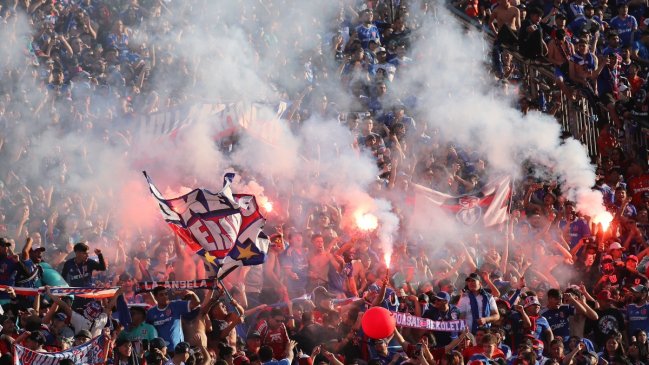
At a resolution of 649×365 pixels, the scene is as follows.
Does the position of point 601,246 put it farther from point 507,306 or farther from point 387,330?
point 387,330

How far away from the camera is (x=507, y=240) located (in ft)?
40.8

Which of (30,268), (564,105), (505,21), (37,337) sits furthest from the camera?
(505,21)

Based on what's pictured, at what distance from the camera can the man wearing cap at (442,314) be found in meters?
10.1

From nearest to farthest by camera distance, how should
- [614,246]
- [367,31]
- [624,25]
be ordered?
[614,246] → [367,31] → [624,25]

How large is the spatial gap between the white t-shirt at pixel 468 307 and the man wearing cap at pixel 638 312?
1.19 metres

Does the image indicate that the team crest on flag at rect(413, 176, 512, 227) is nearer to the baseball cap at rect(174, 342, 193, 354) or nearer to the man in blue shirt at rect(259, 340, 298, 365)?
the man in blue shirt at rect(259, 340, 298, 365)

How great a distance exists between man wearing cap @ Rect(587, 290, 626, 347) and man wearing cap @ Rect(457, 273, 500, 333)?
923mm

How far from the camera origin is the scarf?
10156mm

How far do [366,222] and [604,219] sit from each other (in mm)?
2554

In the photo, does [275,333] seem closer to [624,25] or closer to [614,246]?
[614,246]

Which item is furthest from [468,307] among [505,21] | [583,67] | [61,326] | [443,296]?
[505,21]

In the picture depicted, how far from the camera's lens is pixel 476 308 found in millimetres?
10211

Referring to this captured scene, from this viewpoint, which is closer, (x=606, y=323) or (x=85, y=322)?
(x=85, y=322)

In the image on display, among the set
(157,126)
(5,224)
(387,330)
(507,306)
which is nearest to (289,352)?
(387,330)
